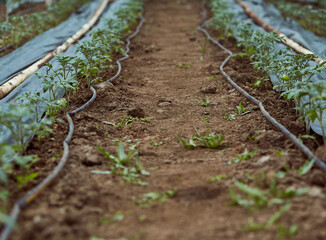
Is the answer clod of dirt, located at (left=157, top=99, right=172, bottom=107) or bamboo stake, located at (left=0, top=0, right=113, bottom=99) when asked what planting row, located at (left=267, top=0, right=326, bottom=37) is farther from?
bamboo stake, located at (left=0, top=0, right=113, bottom=99)

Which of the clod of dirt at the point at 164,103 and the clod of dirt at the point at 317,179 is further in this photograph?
the clod of dirt at the point at 164,103

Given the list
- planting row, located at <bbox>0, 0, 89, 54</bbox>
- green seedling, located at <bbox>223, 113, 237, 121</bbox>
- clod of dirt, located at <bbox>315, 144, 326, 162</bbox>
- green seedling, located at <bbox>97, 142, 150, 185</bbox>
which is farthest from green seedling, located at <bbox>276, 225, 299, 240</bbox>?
planting row, located at <bbox>0, 0, 89, 54</bbox>

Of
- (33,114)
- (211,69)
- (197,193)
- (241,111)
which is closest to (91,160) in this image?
(197,193)

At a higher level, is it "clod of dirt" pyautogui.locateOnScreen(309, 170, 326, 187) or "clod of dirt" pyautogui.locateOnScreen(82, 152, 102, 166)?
"clod of dirt" pyautogui.locateOnScreen(309, 170, 326, 187)

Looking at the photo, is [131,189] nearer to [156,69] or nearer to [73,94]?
[73,94]

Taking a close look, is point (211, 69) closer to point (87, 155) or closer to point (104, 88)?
point (104, 88)

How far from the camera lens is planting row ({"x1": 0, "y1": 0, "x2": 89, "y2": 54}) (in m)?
6.82

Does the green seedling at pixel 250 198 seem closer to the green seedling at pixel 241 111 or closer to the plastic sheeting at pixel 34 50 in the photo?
the green seedling at pixel 241 111

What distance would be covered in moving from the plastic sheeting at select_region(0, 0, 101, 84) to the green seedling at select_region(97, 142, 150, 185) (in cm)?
255

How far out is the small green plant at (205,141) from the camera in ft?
10.5

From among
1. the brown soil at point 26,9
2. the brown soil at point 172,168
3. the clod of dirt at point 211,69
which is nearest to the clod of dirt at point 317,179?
the brown soil at point 172,168

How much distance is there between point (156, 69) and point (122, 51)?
84cm

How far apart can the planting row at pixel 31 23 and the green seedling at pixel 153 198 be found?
5007 mm

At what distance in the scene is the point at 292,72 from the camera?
3.53 metres
